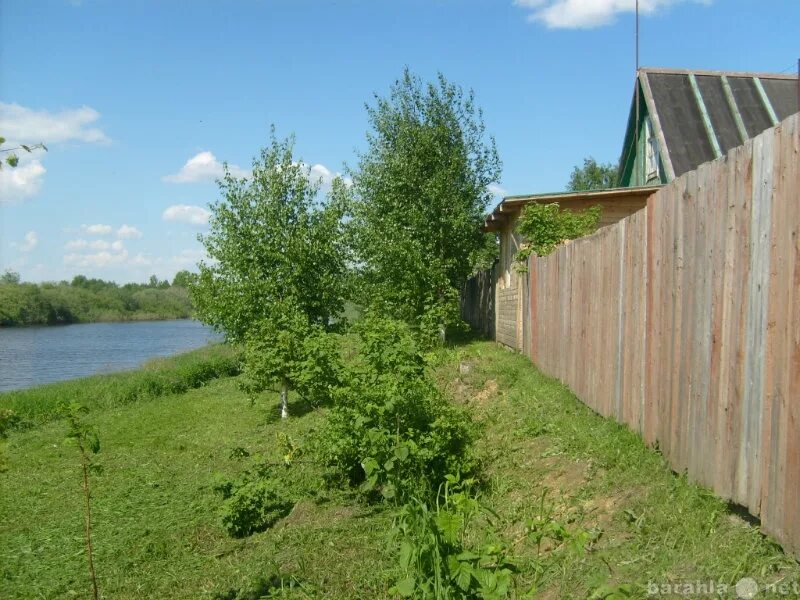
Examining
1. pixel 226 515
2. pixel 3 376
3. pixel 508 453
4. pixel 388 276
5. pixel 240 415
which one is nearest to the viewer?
pixel 226 515

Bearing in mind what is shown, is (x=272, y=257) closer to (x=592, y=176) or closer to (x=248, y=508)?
(x=248, y=508)

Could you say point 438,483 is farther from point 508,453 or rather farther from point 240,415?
Answer: point 240,415

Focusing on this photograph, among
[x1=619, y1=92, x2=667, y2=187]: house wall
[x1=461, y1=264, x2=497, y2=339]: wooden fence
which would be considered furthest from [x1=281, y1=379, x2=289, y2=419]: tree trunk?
[x1=619, y1=92, x2=667, y2=187]: house wall

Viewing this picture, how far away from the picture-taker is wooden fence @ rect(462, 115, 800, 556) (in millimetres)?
3221

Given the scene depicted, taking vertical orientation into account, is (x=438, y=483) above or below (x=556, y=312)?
below

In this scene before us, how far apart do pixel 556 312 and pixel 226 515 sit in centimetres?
497

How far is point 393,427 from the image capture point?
19.7 ft

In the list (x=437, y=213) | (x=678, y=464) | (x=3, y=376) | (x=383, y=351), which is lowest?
(x=3, y=376)

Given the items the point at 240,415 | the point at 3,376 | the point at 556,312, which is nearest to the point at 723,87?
the point at 556,312

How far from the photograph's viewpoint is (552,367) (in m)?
9.38

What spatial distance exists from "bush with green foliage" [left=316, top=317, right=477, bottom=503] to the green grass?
413 inches

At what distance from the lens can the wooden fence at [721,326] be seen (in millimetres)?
3221

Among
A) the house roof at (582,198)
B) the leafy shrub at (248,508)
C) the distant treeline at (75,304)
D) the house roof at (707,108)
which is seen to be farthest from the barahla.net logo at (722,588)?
the distant treeline at (75,304)

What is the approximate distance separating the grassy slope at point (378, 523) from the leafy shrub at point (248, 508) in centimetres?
16
